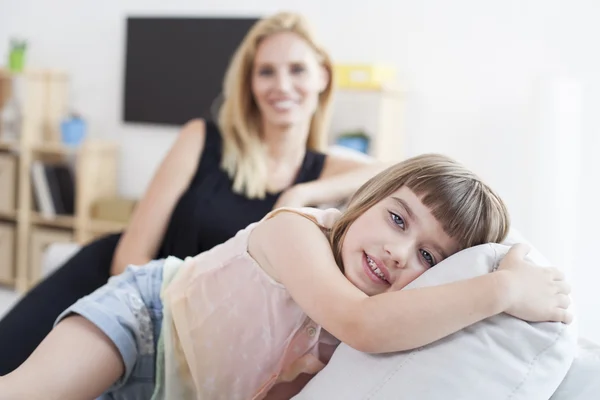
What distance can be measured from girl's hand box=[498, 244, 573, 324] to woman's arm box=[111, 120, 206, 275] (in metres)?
1.23

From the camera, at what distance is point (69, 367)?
1.18 metres

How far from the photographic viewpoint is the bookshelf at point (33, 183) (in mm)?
4145

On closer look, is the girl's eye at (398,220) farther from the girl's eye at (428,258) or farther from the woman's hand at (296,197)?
the woman's hand at (296,197)

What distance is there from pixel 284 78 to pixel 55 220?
8.61ft

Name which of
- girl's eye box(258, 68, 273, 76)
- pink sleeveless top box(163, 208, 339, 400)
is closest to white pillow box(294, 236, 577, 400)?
pink sleeveless top box(163, 208, 339, 400)

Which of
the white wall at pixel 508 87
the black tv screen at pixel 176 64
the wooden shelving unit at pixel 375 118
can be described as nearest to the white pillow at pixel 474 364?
the white wall at pixel 508 87

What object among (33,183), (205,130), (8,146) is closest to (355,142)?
A: (205,130)

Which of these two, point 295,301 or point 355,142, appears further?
point 355,142

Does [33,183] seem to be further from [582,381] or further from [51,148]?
[582,381]

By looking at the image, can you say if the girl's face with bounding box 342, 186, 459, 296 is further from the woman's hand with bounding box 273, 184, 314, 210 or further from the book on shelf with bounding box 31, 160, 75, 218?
the book on shelf with bounding box 31, 160, 75, 218

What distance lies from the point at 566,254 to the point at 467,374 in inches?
76.6

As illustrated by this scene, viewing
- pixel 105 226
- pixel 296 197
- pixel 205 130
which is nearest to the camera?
pixel 296 197

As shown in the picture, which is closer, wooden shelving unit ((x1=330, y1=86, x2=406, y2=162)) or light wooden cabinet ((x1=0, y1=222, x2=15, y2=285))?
wooden shelving unit ((x1=330, y1=86, x2=406, y2=162))

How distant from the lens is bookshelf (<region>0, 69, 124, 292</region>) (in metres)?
4.14
